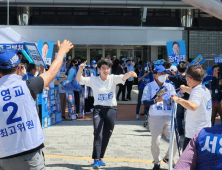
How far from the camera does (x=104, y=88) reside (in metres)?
6.12

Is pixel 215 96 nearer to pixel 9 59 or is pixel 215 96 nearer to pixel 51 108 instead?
pixel 51 108

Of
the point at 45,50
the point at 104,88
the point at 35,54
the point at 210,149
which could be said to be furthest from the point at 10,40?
the point at 210,149

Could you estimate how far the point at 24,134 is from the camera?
3.04 meters

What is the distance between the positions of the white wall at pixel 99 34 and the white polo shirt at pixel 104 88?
584 inches

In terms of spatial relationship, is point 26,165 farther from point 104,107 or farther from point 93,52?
point 93,52

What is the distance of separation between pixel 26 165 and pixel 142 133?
6202 millimetres

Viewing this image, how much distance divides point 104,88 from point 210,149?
4.01 m

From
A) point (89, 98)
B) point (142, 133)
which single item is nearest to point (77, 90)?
point (89, 98)

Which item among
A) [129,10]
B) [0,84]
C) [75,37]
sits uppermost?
[129,10]

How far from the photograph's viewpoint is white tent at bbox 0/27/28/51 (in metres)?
9.90

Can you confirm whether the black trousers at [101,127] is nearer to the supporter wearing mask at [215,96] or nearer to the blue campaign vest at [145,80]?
the supporter wearing mask at [215,96]

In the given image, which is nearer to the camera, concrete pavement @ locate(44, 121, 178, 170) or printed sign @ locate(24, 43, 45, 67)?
concrete pavement @ locate(44, 121, 178, 170)

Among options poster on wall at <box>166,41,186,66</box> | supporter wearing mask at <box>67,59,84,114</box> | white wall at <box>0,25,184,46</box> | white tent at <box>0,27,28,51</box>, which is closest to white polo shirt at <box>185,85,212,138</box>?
white tent at <box>0,27,28,51</box>

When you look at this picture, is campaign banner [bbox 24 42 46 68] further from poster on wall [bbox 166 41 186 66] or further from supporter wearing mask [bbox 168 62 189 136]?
poster on wall [bbox 166 41 186 66]
